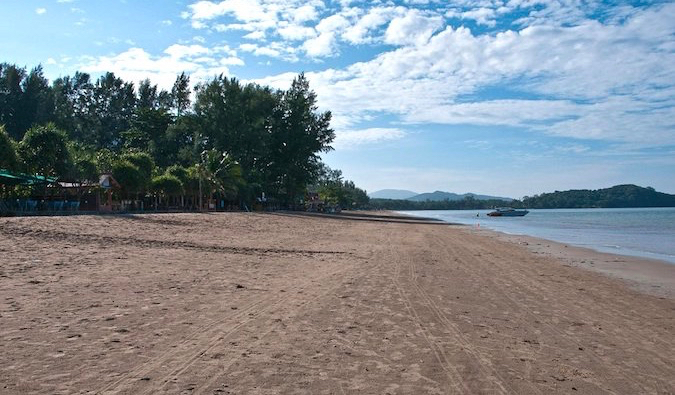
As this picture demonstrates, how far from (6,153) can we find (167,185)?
843 inches

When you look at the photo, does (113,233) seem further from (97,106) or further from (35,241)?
(97,106)

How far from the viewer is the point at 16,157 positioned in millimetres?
27781

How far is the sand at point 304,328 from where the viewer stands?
4.81 meters

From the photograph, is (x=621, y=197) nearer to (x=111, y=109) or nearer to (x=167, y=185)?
(x=111, y=109)

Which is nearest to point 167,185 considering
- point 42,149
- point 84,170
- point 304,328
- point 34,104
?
point 84,170

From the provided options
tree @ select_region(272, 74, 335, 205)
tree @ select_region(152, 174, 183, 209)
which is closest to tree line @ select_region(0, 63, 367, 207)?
tree @ select_region(272, 74, 335, 205)

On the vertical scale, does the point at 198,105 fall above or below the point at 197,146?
above

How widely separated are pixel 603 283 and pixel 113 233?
15572 millimetres

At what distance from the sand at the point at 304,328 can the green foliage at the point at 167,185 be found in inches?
1409

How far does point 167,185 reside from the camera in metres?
48.4

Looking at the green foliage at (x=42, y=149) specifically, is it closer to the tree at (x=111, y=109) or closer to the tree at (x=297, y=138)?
the tree at (x=297, y=138)

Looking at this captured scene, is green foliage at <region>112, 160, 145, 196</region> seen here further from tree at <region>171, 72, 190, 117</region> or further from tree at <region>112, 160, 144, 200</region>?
tree at <region>171, 72, 190, 117</region>

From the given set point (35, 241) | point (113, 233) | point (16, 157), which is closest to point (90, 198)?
point (16, 157)

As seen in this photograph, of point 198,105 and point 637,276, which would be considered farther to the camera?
point 198,105
